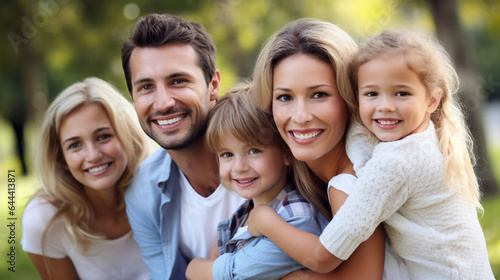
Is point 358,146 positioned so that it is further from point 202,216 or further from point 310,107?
point 202,216

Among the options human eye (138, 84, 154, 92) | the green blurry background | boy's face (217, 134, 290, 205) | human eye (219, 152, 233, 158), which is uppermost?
the green blurry background

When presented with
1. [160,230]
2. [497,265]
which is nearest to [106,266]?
[160,230]

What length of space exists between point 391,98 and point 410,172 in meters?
0.34

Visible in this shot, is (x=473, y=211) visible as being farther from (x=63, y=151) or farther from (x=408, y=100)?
(x=63, y=151)

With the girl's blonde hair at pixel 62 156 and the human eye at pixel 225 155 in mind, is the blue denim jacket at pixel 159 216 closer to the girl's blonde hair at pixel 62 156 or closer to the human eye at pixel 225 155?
the girl's blonde hair at pixel 62 156

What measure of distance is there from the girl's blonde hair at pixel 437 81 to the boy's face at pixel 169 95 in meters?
1.09

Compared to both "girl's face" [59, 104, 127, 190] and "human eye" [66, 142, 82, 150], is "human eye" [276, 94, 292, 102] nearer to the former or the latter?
"girl's face" [59, 104, 127, 190]

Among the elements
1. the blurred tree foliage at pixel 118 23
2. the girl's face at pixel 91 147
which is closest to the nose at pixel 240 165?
the girl's face at pixel 91 147

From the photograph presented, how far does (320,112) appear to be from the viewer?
2.53m

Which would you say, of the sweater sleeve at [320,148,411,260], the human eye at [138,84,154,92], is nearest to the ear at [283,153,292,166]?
the sweater sleeve at [320,148,411,260]

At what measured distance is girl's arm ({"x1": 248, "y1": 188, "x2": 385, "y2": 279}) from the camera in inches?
96.0

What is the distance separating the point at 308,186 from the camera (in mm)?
2756

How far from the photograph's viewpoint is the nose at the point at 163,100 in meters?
3.17

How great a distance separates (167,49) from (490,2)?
20.4ft
